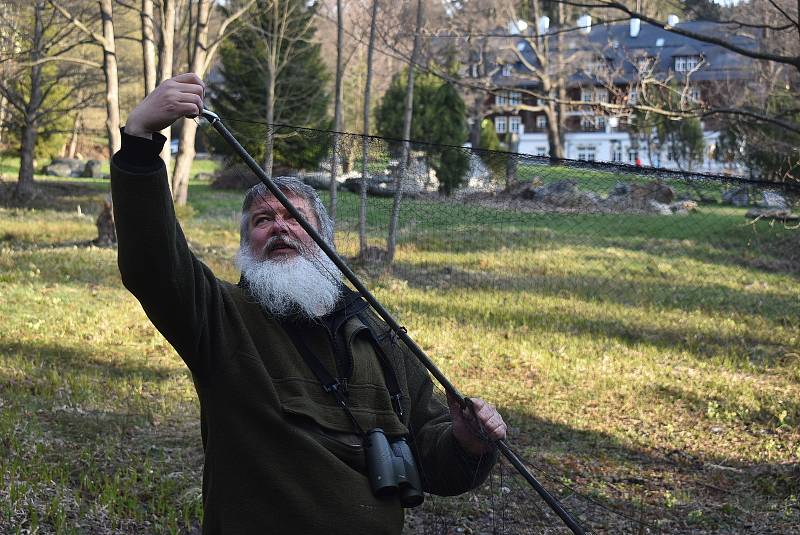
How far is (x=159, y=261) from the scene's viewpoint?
2508 millimetres

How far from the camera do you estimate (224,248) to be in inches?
641

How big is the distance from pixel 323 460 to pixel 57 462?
11.7 feet

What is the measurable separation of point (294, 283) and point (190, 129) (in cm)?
1969

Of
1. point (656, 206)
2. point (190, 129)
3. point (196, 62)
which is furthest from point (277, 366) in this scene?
point (190, 129)

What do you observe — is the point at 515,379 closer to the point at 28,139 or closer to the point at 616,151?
the point at 28,139

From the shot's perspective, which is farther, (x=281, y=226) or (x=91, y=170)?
(x=91, y=170)

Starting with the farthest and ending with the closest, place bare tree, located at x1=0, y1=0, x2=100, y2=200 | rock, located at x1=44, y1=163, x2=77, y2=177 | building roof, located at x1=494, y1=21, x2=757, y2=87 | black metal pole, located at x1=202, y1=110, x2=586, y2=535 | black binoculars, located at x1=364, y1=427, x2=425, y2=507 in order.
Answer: rock, located at x1=44, y1=163, x2=77, y2=177 → bare tree, located at x1=0, y1=0, x2=100, y2=200 → building roof, located at x1=494, y1=21, x2=757, y2=87 → black binoculars, located at x1=364, y1=427, x2=425, y2=507 → black metal pole, located at x1=202, y1=110, x2=586, y2=535

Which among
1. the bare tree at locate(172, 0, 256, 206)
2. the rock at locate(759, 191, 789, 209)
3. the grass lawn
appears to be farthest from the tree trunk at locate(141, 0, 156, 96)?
the rock at locate(759, 191, 789, 209)

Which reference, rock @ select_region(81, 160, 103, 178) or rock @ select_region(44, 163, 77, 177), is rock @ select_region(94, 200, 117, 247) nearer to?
rock @ select_region(81, 160, 103, 178)

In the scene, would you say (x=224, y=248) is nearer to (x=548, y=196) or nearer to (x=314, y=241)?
(x=548, y=196)

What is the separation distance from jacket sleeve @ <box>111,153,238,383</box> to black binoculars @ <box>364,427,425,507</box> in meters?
0.56

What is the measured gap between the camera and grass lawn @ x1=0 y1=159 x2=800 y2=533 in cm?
556

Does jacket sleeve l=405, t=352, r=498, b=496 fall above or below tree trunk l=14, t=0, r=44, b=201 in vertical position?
below

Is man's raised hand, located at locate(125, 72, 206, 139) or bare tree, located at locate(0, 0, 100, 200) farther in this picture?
bare tree, located at locate(0, 0, 100, 200)
